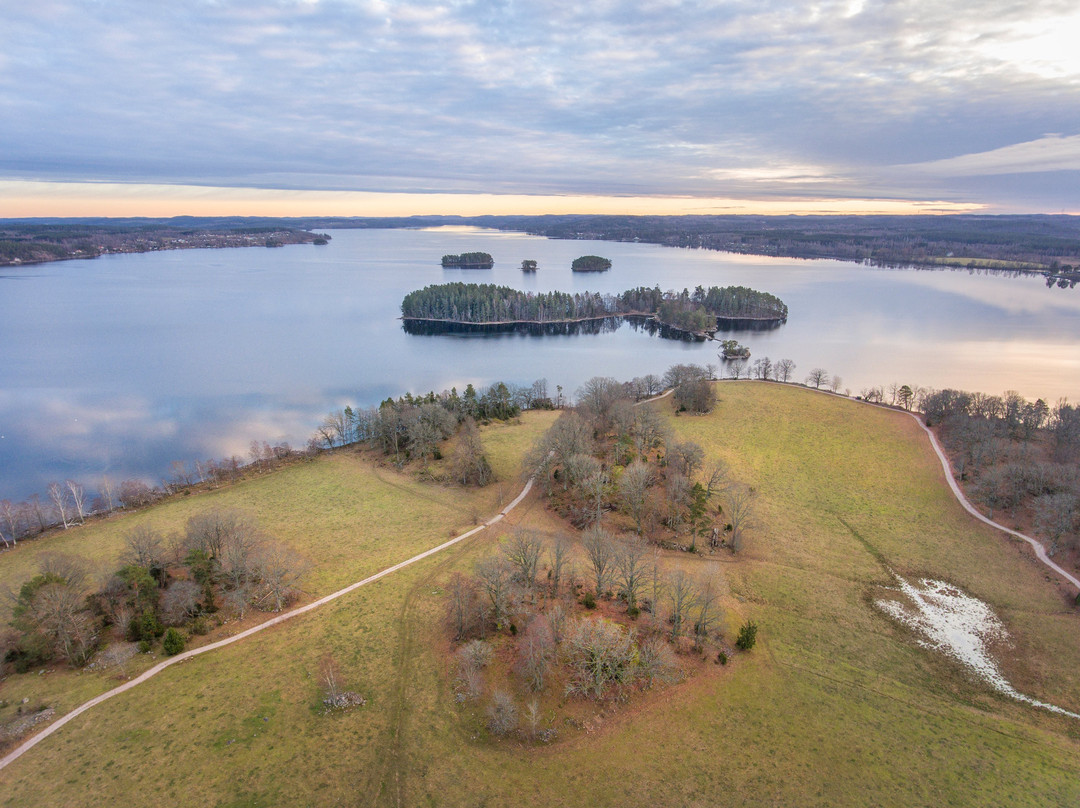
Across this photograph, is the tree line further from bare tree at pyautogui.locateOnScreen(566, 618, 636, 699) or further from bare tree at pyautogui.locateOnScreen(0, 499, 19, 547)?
bare tree at pyautogui.locateOnScreen(566, 618, 636, 699)

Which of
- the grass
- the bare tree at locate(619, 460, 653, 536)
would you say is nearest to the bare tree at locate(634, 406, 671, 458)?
the bare tree at locate(619, 460, 653, 536)

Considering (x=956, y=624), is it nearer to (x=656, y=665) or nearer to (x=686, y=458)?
(x=656, y=665)

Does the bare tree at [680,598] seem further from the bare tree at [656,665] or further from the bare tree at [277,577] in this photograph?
the bare tree at [277,577]

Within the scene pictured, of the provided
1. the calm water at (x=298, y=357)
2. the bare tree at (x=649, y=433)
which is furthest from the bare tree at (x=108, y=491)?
the bare tree at (x=649, y=433)

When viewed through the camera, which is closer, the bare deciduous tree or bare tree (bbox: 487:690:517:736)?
bare tree (bbox: 487:690:517:736)

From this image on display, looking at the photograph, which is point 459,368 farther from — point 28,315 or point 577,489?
point 28,315
